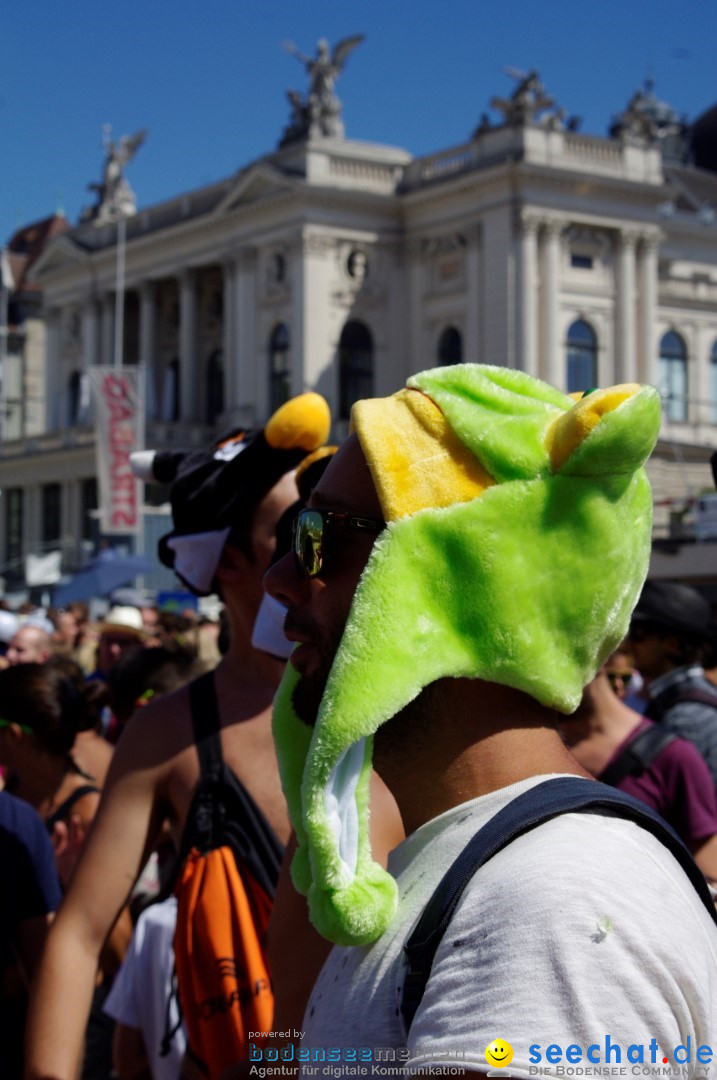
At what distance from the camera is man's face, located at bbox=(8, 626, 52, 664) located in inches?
259

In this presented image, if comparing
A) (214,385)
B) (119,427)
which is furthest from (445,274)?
(119,427)

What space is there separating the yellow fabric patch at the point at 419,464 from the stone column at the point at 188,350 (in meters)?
47.3

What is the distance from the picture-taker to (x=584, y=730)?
4.05 m

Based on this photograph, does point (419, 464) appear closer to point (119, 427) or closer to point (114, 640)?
point (114, 640)

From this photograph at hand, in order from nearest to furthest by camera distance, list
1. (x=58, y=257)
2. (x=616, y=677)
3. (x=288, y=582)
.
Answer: (x=288, y=582) < (x=616, y=677) < (x=58, y=257)

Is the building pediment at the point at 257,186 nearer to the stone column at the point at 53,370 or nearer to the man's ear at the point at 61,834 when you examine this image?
the stone column at the point at 53,370

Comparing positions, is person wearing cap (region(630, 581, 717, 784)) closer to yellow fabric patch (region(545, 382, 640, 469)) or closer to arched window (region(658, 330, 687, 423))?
yellow fabric patch (region(545, 382, 640, 469))

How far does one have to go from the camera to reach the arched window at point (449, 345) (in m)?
42.6

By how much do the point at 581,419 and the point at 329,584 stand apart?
1.31 feet

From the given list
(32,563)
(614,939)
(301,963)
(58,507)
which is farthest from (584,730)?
(58,507)

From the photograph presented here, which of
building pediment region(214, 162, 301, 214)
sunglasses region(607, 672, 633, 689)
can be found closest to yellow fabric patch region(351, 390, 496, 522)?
sunglasses region(607, 672, 633, 689)

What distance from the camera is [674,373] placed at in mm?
44656

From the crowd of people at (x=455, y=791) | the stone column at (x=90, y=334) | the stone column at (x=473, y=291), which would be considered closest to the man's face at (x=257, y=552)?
the crowd of people at (x=455, y=791)

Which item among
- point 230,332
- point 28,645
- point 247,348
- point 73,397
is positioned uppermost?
point 230,332
